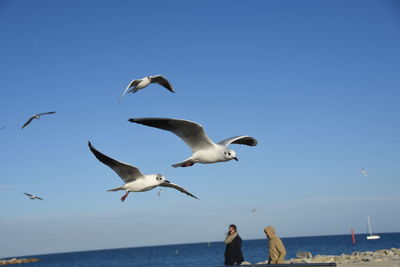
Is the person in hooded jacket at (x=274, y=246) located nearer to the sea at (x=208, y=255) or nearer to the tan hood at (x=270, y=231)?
the tan hood at (x=270, y=231)

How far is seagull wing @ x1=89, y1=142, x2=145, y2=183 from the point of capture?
32.9 feet

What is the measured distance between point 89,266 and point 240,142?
218 feet

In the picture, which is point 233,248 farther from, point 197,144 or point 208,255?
point 208,255

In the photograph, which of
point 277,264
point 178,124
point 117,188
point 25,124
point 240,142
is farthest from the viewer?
point 25,124

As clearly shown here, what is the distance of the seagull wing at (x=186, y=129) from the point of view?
925 cm

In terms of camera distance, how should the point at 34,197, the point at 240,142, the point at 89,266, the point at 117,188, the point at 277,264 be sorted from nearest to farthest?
1. the point at 277,264
2. the point at 117,188
3. the point at 240,142
4. the point at 34,197
5. the point at 89,266

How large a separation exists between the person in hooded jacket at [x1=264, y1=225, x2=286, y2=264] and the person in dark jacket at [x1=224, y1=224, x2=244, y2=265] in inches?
30.3

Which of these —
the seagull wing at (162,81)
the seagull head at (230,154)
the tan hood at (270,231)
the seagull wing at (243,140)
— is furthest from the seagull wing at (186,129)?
the seagull wing at (162,81)

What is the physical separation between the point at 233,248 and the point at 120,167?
106 inches

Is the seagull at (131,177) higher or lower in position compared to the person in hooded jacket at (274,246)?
higher

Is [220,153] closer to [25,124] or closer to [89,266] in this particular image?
[25,124]

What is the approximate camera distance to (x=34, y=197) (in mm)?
18234

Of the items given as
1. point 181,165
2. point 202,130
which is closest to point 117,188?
point 181,165

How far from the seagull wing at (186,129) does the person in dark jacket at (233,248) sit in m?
1.68
